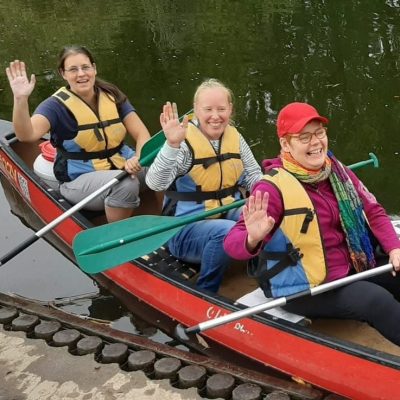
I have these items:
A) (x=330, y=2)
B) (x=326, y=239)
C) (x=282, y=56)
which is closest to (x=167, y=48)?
(x=282, y=56)

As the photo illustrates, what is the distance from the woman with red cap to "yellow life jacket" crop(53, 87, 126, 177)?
64.0 inches

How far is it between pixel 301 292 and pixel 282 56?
21.2ft

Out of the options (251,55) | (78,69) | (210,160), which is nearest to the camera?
(210,160)

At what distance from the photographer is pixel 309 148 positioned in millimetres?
2541

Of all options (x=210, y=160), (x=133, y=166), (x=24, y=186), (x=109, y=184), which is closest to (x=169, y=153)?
(x=210, y=160)

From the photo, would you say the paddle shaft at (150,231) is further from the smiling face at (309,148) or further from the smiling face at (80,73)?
the smiling face at (80,73)

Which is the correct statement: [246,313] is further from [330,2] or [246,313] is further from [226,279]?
[330,2]

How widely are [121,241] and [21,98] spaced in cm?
100

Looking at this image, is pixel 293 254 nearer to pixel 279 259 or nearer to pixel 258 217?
pixel 279 259

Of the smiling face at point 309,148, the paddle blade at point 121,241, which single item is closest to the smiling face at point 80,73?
the paddle blade at point 121,241

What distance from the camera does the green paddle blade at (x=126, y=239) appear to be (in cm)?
326

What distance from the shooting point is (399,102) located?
6.72 metres

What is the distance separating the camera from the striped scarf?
2600 mm

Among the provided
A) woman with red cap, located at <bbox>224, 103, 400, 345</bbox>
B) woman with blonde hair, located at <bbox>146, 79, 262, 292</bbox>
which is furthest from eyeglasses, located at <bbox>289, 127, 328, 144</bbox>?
woman with blonde hair, located at <bbox>146, 79, 262, 292</bbox>
